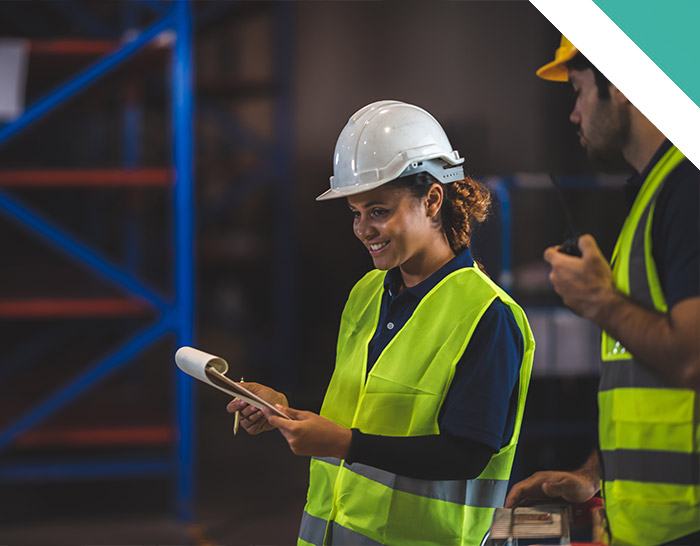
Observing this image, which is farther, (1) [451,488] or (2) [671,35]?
(1) [451,488]

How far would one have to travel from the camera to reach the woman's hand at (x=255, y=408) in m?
1.30

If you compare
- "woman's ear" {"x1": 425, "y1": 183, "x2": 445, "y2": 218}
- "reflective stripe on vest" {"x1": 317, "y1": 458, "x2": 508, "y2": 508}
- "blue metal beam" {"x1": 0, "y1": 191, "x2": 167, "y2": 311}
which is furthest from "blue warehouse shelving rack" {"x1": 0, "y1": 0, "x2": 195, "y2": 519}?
"woman's ear" {"x1": 425, "y1": 183, "x2": 445, "y2": 218}

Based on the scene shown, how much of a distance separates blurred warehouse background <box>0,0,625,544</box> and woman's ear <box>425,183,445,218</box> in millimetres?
80

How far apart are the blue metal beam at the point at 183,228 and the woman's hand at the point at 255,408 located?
2047 millimetres

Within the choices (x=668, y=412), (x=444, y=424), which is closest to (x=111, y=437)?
(x=444, y=424)

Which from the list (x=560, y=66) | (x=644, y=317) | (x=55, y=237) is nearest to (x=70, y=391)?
(x=55, y=237)

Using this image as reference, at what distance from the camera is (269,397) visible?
4.37 ft

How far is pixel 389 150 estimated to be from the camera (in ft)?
4.02

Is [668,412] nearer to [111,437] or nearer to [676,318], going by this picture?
[676,318]

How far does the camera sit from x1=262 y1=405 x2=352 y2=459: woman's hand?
3.78 ft

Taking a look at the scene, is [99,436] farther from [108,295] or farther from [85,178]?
[85,178]

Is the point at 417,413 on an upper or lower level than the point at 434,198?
lower

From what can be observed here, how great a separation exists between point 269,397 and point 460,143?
0.56 m

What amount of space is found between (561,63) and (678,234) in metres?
0.36
